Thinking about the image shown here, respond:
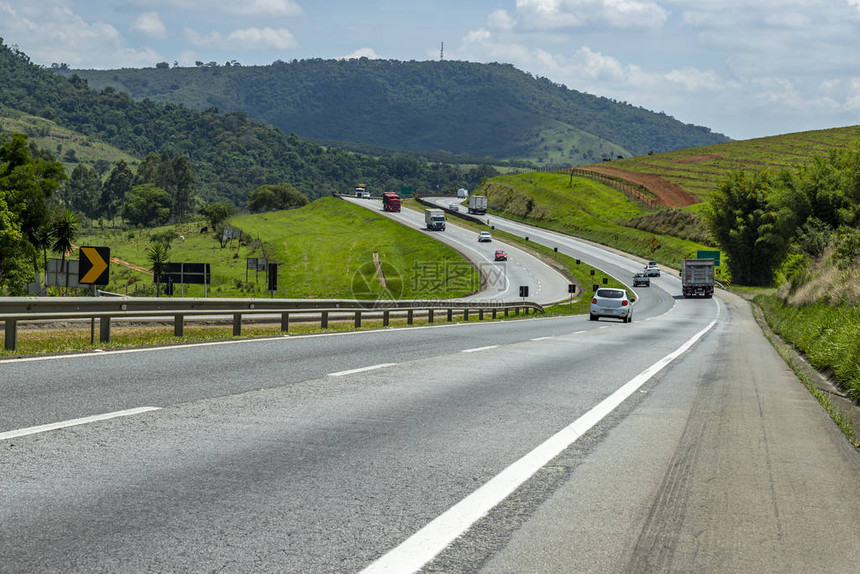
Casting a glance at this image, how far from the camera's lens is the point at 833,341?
15641mm

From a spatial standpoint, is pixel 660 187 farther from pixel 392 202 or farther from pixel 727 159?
pixel 392 202

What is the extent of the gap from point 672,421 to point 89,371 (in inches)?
292

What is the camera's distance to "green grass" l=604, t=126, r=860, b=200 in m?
148

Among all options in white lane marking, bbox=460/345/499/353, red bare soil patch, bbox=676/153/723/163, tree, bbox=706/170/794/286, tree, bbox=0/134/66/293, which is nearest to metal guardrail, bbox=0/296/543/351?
white lane marking, bbox=460/345/499/353

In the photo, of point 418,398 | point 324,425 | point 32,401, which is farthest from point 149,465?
point 418,398

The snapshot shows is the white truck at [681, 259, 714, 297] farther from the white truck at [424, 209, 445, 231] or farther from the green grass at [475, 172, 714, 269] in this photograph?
the white truck at [424, 209, 445, 231]

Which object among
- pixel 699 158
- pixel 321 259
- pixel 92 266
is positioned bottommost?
pixel 92 266

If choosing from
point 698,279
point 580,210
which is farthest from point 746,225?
point 580,210

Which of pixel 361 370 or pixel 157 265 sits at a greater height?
pixel 157 265

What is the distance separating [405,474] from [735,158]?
172942 mm

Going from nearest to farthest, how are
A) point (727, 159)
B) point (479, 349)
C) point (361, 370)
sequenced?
point (361, 370), point (479, 349), point (727, 159)

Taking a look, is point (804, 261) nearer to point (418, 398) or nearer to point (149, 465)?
point (418, 398)

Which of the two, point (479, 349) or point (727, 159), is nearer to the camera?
point (479, 349)

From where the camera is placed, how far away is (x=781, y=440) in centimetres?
812
